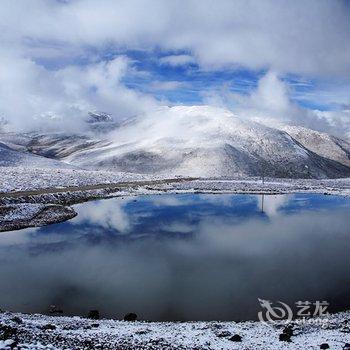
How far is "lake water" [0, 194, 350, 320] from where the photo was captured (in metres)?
28.2

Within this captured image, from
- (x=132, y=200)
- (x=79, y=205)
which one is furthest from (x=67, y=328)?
(x=132, y=200)

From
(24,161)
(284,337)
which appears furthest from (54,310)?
(24,161)

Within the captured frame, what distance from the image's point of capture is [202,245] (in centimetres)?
4309

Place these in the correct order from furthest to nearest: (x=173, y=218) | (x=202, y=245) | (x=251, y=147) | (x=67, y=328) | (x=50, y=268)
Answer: (x=251, y=147), (x=173, y=218), (x=202, y=245), (x=50, y=268), (x=67, y=328)

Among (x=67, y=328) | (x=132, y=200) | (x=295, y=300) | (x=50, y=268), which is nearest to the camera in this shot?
(x=67, y=328)

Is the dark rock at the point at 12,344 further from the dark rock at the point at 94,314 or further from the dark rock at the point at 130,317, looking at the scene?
the dark rock at the point at 130,317

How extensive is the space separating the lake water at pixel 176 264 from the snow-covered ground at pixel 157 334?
2160 mm

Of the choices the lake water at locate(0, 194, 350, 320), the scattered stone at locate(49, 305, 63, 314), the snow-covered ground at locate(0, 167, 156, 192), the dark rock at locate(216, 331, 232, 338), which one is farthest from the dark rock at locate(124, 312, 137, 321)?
the snow-covered ground at locate(0, 167, 156, 192)

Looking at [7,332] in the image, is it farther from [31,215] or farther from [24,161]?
[24,161]

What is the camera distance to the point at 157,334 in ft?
74.1

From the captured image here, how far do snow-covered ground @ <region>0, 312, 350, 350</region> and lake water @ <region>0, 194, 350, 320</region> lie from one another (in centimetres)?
216

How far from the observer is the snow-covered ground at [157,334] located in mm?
20672

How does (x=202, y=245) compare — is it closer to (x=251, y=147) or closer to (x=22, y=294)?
(x=22, y=294)

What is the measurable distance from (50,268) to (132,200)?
→ 139 feet
